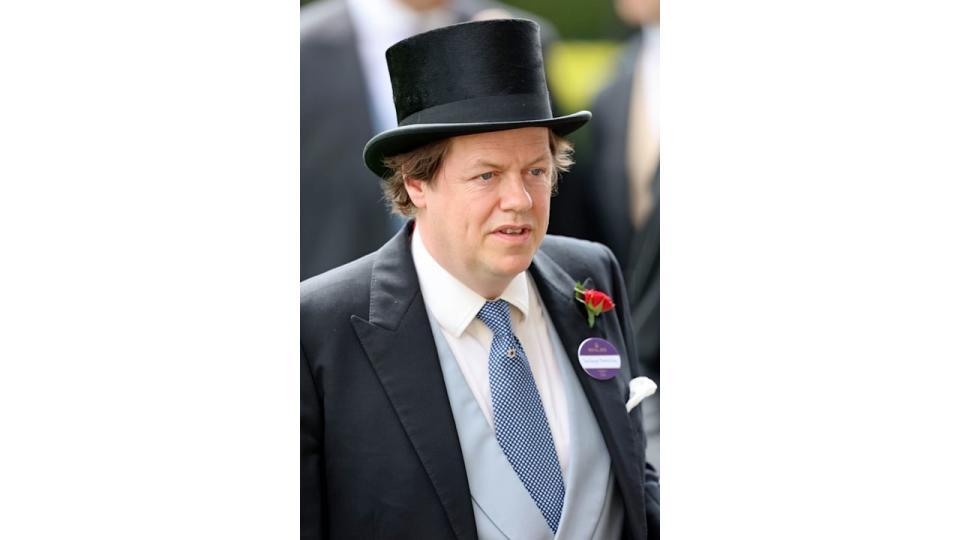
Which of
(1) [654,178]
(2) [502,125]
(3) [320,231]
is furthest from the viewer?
(1) [654,178]

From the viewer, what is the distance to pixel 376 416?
2.75 m

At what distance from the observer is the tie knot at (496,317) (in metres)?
2.88

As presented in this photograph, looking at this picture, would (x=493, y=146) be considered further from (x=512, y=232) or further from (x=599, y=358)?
(x=599, y=358)

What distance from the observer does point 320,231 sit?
9.66 ft

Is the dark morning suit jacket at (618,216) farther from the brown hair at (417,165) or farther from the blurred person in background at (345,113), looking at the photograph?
the blurred person in background at (345,113)

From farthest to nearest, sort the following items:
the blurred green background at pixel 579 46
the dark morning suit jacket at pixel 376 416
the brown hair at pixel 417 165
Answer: the blurred green background at pixel 579 46
the brown hair at pixel 417 165
the dark morning suit jacket at pixel 376 416

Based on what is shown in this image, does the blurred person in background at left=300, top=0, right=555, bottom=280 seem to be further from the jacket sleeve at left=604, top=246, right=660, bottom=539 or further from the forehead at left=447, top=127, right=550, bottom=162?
the jacket sleeve at left=604, top=246, right=660, bottom=539

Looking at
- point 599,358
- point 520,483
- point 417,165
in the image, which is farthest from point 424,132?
point 520,483

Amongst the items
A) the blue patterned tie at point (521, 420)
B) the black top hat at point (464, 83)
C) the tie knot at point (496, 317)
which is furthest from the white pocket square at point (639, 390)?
the black top hat at point (464, 83)

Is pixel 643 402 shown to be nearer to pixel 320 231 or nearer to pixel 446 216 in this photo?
pixel 446 216

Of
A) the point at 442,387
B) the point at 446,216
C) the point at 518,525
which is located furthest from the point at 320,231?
the point at 518,525

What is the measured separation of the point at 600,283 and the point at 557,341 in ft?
0.74

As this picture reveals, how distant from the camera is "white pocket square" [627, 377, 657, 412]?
302 centimetres

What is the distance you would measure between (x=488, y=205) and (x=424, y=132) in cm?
24
